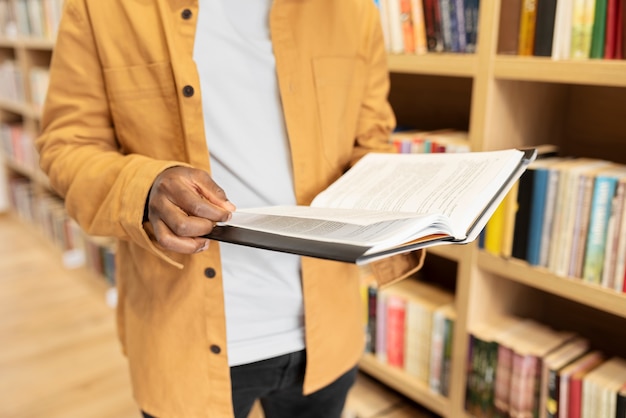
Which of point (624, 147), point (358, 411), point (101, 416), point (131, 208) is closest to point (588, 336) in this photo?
point (624, 147)

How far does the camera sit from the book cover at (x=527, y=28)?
3.65 feet

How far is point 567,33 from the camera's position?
3.54ft

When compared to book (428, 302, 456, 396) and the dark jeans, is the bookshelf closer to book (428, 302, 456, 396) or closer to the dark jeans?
book (428, 302, 456, 396)

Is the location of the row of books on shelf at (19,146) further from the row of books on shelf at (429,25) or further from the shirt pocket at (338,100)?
the shirt pocket at (338,100)

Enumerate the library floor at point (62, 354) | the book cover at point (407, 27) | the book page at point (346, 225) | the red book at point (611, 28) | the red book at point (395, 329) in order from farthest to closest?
the library floor at point (62, 354)
the red book at point (395, 329)
the book cover at point (407, 27)
the red book at point (611, 28)
the book page at point (346, 225)

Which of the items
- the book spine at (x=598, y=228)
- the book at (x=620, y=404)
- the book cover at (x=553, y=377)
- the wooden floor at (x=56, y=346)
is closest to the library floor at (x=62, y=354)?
the wooden floor at (x=56, y=346)

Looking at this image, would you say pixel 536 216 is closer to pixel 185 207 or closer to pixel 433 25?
pixel 433 25

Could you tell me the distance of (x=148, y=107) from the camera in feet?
2.56

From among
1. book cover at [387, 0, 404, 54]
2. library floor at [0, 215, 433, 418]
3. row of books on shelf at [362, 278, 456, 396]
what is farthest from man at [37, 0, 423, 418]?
library floor at [0, 215, 433, 418]

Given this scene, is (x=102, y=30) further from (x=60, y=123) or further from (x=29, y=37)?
(x=29, y=37)

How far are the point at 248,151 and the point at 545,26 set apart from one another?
0.66 meters

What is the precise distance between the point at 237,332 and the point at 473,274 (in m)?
0.69

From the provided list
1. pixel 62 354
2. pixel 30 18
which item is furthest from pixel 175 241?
pixel 30 18

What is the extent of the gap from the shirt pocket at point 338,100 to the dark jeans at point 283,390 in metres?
0.32
